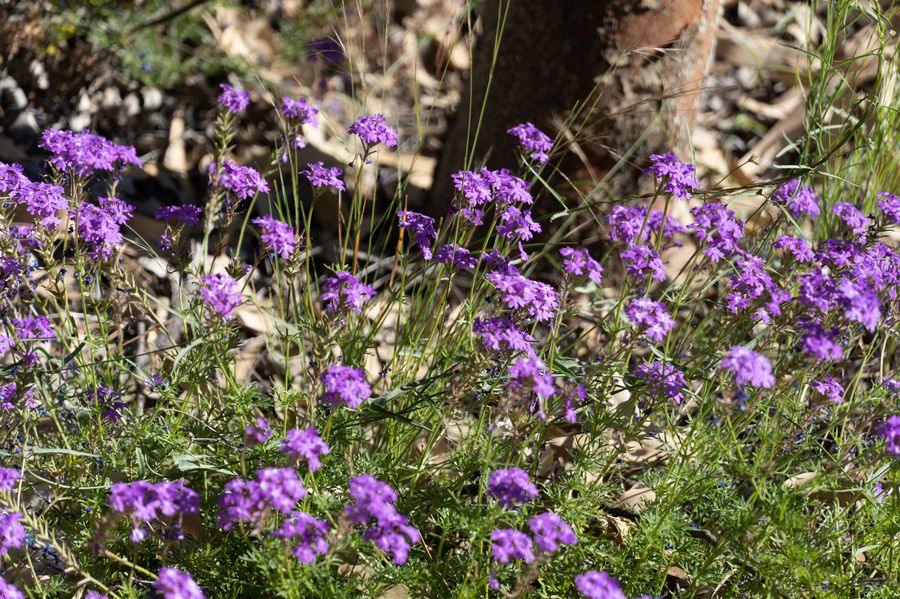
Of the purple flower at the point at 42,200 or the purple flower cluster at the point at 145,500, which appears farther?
the purple flower at the point at 42,200

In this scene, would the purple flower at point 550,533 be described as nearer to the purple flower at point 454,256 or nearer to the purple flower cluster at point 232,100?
the purple flower at point 454,256

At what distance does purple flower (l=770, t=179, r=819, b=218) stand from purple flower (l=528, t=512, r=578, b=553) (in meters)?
1.31

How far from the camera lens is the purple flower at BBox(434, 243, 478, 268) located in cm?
269

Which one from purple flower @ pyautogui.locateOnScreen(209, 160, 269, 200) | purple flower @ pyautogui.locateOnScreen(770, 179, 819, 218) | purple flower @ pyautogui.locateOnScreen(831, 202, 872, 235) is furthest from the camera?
purple flower @ pyautogui.locateOnScreen(770, 179, 819, 218)

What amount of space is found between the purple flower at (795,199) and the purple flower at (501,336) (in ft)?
3.32

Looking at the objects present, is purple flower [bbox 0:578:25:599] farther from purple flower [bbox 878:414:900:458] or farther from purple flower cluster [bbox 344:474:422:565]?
purple flower [bbox 878:414:900:458]

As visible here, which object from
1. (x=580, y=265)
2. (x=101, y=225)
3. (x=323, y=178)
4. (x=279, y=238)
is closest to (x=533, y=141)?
(x=580, y=265)

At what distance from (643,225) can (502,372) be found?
2.20ft

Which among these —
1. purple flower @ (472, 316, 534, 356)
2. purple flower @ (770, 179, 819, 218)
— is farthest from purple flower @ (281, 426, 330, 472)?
purple flower @ (770, 179, 819, 218)

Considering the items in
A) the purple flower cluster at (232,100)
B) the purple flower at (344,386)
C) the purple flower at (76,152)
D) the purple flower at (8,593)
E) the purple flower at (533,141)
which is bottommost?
the purple flower at (8,593)

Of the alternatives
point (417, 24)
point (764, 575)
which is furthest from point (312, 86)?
point (764, 575)

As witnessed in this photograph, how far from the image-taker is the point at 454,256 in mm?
2701

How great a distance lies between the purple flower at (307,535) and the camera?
205 cm

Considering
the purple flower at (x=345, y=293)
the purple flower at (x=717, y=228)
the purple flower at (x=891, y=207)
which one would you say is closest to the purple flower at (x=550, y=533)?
the purple flower at (x=345, y=293)
